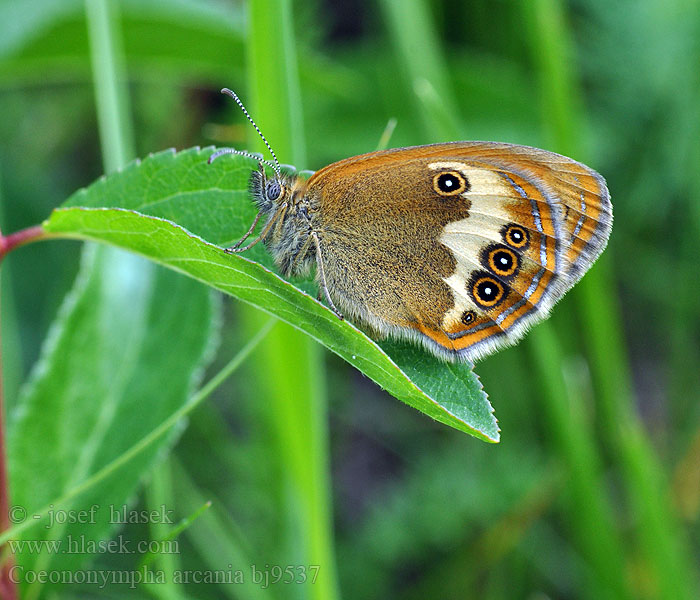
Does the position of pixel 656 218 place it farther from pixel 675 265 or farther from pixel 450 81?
pixel 450 81

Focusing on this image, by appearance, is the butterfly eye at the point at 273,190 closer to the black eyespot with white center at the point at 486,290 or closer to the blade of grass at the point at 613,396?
the black eyespot with white center at the point at 486,290

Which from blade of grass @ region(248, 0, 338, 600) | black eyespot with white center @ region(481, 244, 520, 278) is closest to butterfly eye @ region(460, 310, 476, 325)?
black eyespot with white center @ region(481, 244, 520, 278)

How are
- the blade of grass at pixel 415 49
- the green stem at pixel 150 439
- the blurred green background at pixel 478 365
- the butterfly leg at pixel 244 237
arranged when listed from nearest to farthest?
1. the green stem at pixel 150 439
2. the butterfly leg at pixel 244 237
3. the blurred green background at pixel 478 365
4. the blade of grass at pixel 415 49

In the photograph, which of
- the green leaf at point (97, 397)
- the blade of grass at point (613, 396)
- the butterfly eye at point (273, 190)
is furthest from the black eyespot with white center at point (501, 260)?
the blade of grass at point (613, 396)

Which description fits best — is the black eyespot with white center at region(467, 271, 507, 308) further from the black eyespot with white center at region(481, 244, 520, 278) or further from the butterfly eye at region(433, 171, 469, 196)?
the butterfly eye at region(433, 171, 469, 196)

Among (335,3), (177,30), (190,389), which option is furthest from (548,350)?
(335,3)
